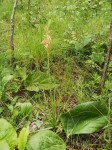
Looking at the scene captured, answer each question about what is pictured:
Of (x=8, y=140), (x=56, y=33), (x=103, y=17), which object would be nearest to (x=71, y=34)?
(x=56, y=33)

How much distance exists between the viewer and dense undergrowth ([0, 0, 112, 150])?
1.92 m

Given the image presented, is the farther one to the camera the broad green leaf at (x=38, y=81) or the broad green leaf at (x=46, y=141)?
the broad green leaf at (x=38, y=81)

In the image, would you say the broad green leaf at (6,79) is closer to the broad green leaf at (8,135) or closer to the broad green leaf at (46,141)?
the broad green leaf at (8,135)

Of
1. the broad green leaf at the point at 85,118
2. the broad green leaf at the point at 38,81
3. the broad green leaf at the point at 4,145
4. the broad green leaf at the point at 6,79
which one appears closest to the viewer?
the broad green leaf at the point at 4,145

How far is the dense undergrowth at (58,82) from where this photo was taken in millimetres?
1919

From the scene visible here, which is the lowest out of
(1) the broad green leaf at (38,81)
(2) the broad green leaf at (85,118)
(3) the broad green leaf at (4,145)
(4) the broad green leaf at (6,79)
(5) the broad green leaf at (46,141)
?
(5) the broad green leaf at (46,141)

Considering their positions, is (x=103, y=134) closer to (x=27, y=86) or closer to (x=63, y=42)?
(x=27, y=86)

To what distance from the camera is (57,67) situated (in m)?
2.65

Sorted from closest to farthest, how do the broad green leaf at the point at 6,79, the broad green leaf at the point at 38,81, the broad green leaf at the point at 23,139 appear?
the broad green leaf at the point at 23,139 < the broad green leaf at the point at 6,79 < the broad green leaf at the point at 38,81

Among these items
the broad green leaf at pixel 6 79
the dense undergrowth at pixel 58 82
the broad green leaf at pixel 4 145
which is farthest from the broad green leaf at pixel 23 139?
the broad green leaf at pixel 6 79

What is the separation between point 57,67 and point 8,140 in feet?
3.42

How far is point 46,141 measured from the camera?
1810 mm

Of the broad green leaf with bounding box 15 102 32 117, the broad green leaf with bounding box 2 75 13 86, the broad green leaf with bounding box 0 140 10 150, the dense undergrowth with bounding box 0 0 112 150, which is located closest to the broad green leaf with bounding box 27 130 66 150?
the dense undergrowth with bounding box 0 0 112 150

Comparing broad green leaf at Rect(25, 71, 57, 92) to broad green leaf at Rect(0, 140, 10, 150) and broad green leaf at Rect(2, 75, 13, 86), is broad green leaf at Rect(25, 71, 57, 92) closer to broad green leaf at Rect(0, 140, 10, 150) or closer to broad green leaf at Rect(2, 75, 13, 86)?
broad green leaf at Rect(2, 75, 13, 86)
